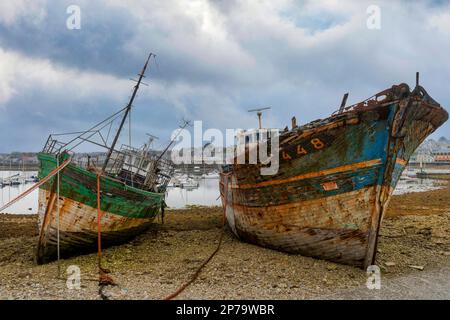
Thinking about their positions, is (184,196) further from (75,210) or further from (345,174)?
(345,174)

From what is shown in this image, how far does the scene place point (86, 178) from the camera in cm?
945

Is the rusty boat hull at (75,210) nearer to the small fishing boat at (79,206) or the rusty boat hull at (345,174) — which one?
the small fishing boat at (79,206)

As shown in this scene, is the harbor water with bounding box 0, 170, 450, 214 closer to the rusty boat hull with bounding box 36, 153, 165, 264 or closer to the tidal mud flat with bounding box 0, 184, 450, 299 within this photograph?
the tidal mud flat with bounding box 0, 184, 450, 299

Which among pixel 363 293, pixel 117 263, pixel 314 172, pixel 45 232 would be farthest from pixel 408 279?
→ pixel 45 232

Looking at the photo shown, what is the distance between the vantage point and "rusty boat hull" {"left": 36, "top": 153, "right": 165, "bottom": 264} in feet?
30.3

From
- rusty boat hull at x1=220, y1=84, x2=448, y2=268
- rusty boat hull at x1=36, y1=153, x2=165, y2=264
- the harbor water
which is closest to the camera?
rusty boat hull at x1=220, y1=84, x2=448, y2=268

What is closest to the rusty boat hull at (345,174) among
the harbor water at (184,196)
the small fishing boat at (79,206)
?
the small fishing boat at (79,206)

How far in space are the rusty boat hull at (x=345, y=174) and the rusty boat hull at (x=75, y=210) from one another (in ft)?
16.0

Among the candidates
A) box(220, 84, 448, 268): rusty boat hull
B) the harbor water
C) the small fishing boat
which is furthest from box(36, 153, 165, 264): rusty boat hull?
the harbor water

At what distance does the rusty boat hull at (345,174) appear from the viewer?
7719 millimetres

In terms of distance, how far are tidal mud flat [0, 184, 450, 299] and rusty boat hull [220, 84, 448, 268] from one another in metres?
0.68

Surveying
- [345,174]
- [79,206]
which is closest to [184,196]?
[79,206]

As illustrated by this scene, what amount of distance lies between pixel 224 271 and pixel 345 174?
13.0 feet
